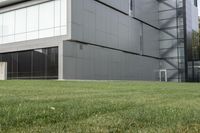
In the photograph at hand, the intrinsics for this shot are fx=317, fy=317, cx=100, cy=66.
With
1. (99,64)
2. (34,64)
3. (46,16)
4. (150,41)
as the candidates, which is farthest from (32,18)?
(150,41)

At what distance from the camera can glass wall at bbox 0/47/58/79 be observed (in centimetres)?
3275

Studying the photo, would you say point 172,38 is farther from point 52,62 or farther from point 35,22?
point 52,62

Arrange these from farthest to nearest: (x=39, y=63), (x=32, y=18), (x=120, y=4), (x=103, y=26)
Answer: (x=120, y=4)
(x=103, y=26)
(x=32, y=18)
(x=39, y=63)

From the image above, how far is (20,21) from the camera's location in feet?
122

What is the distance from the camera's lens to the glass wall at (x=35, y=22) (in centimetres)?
3322

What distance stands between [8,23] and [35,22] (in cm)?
523

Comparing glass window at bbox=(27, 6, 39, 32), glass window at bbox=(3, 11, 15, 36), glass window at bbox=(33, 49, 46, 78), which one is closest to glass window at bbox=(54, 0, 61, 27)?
glass window at bbox=(27, 6, 39, 32)

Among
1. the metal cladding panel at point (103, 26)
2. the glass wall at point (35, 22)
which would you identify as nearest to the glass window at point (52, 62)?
the glass wall at point (35, 22)

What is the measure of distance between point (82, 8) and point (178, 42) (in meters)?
23.1

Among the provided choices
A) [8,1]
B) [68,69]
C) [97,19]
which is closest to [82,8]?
[97,19]

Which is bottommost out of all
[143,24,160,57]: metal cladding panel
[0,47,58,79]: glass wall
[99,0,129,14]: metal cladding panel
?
[0,47,58,79]: glass wall

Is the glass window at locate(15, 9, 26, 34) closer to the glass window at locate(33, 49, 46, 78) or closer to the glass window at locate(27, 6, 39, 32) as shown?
the glass window at locate(27, 6, 39, 32)

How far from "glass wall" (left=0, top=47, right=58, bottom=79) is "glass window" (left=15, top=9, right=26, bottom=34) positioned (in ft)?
8.73

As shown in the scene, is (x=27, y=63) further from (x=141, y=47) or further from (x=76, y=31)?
(x=141, y=47)
